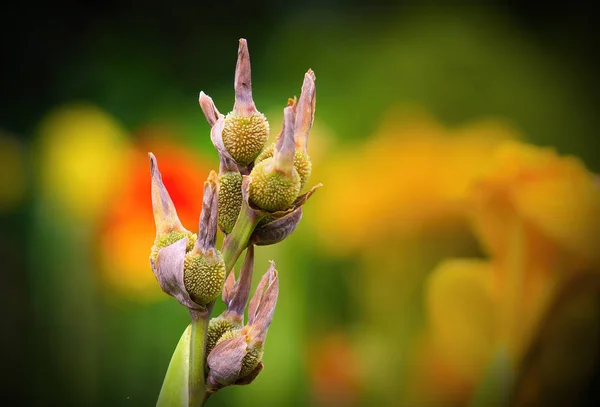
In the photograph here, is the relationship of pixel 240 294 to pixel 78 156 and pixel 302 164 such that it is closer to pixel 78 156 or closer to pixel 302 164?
pixel 302 164

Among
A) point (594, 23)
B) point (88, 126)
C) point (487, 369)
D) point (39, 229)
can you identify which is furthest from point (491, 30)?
point (39, 229)

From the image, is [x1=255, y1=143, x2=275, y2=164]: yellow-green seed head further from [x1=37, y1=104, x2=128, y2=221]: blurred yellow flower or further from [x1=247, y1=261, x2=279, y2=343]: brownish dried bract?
[x1=37, y1=104, x2=128, y2=221]: blurred yellow flower

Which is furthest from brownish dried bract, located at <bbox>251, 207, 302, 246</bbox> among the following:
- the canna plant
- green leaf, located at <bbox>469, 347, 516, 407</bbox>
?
green leaf, located at <bbox>469, 347, 516, 407</bbox>

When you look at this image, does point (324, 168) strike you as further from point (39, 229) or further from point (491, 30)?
point (39, 229)

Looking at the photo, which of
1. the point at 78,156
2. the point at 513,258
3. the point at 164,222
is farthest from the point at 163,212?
the point at 78,156

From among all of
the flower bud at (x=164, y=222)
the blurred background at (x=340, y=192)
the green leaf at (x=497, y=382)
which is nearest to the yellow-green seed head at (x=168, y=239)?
the flower bud at (x=164, y=222)
